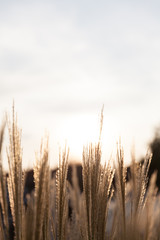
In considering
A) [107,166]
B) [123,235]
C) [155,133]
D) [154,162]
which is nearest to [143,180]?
[107,166]

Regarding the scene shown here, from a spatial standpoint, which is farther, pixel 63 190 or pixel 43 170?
pixel 63 190

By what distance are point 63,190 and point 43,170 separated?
44 cm

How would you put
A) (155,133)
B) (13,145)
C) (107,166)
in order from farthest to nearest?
(155,133), (107,166), (13,145)

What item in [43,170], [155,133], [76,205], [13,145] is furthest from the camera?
[155,133]

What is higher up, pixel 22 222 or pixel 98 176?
pixel 98 176

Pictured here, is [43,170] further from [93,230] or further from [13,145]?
[93,230]

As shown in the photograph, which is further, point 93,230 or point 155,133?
point 155,133

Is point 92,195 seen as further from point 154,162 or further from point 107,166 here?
point 154,162

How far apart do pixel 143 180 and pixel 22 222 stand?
0.94 metres

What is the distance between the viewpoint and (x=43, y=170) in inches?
77.0

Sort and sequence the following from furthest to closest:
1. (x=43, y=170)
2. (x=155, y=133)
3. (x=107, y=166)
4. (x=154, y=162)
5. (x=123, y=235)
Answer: (x=155, y=133) < (x=154, y=162) < (x=107, y=166) < (x=123, y=235) < (x=43, y=170)

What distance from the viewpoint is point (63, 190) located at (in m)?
2.35

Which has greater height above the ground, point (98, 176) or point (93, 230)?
point (98, 176)

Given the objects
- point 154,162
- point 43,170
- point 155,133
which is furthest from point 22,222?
point 155,133
